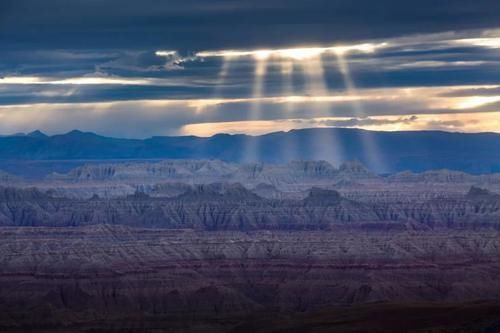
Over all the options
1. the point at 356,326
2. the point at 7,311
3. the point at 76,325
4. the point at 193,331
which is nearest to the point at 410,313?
the point at 356,326

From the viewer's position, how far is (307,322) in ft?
545

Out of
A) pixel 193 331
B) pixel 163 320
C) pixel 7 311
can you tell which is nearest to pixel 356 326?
pixel 193 331

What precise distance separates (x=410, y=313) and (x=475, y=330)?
38.3m

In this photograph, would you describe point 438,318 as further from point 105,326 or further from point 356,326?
point 105,326

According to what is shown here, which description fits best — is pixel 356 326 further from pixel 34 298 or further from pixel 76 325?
pixel 34 298

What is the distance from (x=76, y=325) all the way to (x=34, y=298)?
64.5ft

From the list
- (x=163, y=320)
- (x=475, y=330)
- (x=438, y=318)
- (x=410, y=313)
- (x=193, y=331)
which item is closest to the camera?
(x=475, y=330)

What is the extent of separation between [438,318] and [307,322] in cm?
1939

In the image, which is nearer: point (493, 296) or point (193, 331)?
point (193, 331)

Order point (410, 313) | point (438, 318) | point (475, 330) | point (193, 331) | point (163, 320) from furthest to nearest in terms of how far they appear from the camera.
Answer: point (163, 320) → point (193, 331) → point (410, 313) → point (438, 318) → point (475, 330)

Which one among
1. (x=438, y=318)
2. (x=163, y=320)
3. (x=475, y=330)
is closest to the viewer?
(x=475, y=330)

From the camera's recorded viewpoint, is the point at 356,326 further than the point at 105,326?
No

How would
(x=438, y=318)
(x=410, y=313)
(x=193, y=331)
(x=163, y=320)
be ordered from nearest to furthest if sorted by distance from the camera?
(x=438, y=318), (x=410, y=313), (x=193, y=331), (x=163, y=320)

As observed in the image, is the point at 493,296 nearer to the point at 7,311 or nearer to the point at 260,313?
the point at 260,313
